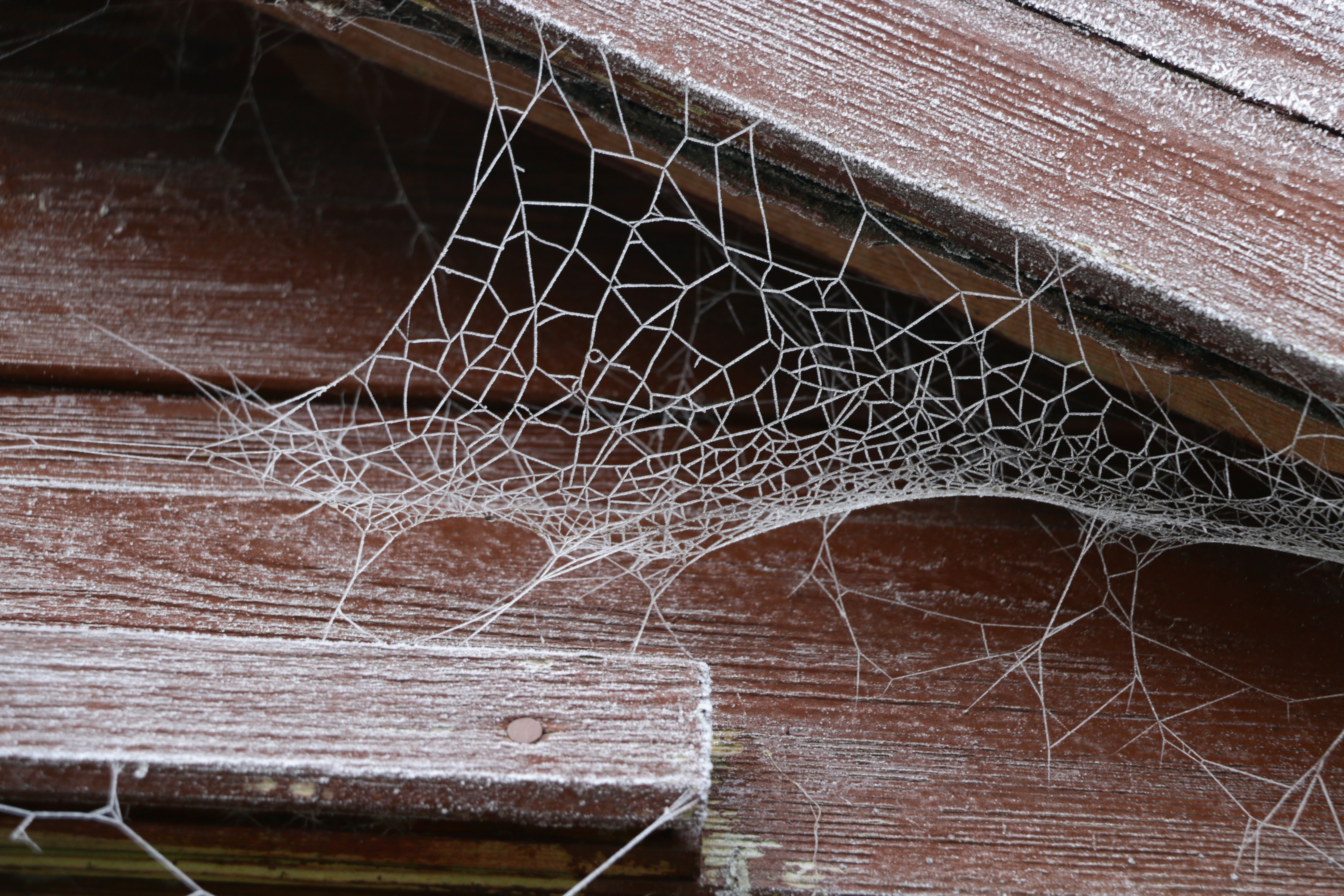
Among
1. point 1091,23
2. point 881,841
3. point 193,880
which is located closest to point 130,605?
point 193,880

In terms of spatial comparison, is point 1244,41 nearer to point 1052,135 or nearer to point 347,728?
point 1052,135

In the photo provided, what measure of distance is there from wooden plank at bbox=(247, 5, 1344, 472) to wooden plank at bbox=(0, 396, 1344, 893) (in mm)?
180

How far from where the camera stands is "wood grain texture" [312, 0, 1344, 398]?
0.61m

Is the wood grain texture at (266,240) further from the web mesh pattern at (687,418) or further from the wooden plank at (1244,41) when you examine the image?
the wooden plank at (1244,41)

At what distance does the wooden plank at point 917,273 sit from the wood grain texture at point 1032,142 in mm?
54

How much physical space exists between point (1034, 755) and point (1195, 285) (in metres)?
0.37

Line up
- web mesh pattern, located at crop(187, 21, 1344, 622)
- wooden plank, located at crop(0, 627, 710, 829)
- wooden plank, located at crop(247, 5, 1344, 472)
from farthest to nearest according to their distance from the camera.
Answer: web mesh pattern, located at crop(187, 21, 1344, 622) → wooden plank, located at crop(247, 5, 1344, 472) → wooden plank, located at crop(0, 627, 710, 829)

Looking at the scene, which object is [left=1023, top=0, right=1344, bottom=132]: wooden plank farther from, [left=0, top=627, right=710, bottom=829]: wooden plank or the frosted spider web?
[left=0, top=627, right=710, bottom=829]: wooden plank

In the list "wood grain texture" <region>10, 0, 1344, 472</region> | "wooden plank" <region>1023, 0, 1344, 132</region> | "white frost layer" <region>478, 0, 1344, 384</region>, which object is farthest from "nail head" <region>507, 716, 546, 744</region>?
"wooden plank" <region>1023, 0, 1344, 132</region>

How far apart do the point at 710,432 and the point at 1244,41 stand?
51 cm

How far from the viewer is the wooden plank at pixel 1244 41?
0.64 metres

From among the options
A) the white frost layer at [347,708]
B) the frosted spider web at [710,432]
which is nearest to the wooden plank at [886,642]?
the frosted spider web at [710,432]

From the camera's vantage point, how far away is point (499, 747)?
577 millimetres

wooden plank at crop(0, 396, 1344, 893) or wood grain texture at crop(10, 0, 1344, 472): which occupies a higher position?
wood grain texture at crop(10, 0, 1344, 472)
